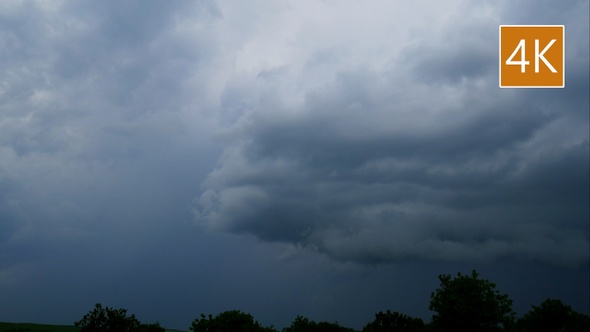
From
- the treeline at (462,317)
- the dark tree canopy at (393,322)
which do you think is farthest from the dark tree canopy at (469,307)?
the dark tree canopy at (393,322)

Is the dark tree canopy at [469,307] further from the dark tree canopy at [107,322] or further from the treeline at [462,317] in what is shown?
the dark tree canopy at [107,322]

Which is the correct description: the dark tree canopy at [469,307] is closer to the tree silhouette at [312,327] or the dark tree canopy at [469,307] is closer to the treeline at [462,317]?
the treeline at [462,317]

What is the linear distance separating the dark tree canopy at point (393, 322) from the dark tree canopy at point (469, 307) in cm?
1969

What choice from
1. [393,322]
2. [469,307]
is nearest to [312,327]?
[393,322]

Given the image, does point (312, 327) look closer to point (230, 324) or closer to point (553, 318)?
point (230, 324)

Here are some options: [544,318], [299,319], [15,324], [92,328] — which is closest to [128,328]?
[92,328]

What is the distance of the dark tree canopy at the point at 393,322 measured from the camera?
92.4 m

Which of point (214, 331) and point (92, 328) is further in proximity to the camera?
point (214, 331)

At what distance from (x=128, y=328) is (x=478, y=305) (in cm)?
4691

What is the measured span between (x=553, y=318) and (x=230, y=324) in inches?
1815

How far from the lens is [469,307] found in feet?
232

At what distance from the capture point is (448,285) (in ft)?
243

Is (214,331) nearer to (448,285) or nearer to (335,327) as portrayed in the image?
(335,327)

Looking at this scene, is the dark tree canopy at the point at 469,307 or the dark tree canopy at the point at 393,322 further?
the dark tree canopy at the point at 393,322
